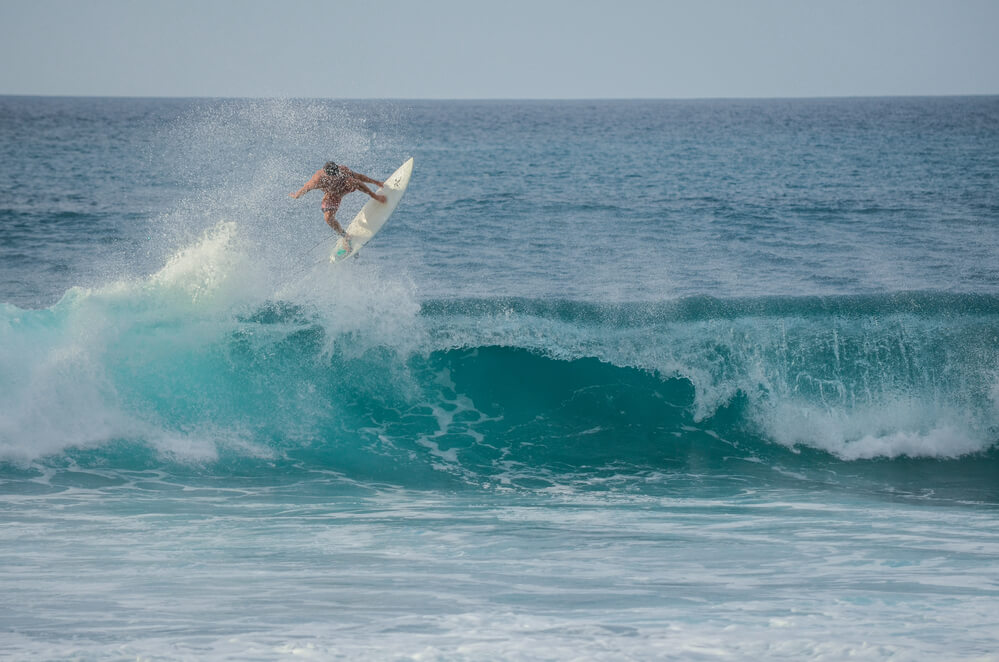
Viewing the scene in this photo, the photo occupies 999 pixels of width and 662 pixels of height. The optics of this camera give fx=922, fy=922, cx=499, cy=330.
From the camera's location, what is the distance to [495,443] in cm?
1065

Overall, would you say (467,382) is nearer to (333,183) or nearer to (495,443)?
(495,443)

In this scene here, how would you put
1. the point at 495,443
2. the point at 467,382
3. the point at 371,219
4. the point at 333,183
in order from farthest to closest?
1. the point at 371,219
2. the point at 467,382
3. the point at 333,183
4. the point at 495,443

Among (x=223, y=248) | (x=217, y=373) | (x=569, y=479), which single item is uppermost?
(x=223, y=248)

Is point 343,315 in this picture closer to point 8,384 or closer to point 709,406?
point 8,384

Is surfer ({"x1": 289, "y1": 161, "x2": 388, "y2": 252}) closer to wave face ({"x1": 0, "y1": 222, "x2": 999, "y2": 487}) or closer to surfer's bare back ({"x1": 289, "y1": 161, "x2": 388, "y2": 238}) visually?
surfer's bare back ({"x1": 289, "y1": 161, "x2": 388, "y2": 238})

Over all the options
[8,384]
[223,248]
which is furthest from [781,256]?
[8,384]

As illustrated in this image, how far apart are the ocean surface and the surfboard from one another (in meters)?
0.32

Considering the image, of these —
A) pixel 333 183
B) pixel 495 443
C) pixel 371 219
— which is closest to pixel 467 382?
pixel 495 443

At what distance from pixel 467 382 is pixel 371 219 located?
2546 mm

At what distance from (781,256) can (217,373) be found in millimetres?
12432

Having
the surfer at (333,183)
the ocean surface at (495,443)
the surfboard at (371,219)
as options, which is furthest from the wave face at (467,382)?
the surfer at (333,183)

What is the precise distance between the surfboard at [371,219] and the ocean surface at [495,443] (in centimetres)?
32

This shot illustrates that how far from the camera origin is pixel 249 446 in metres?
10.1

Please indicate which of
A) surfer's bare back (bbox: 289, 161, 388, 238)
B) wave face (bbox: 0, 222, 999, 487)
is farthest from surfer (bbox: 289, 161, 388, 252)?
wave face (bbox: 0, 222, 999, 487)
